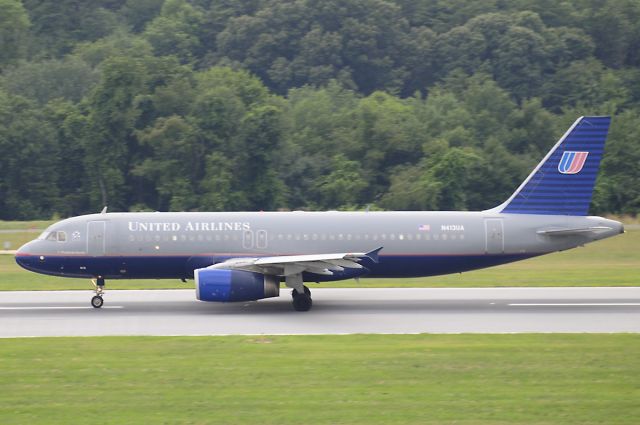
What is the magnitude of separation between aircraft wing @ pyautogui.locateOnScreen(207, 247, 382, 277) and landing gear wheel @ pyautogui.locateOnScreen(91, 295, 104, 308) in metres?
3.49

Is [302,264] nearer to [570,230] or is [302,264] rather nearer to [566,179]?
[570,230]

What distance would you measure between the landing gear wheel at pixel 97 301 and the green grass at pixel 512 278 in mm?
5895

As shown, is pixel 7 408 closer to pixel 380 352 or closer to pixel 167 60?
pixel 380 352

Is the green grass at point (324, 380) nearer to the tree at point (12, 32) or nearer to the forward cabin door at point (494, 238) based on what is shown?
the forward cabin door at point (494, 238)

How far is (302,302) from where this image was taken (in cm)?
2919

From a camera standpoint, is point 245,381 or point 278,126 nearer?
point 245,381

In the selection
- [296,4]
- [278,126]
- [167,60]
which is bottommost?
[278,126]

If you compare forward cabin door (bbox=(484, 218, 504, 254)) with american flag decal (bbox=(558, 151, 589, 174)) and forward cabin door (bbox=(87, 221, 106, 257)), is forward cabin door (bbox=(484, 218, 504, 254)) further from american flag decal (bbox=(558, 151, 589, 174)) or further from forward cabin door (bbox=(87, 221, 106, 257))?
forward cabin door (bbox=(87, 221, 106, 257))

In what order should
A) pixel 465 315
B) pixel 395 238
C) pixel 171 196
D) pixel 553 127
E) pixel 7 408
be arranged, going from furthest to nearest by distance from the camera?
pixel 553 127 < pixel 171 196 < pixel 395 238 < pixel 465 315 < pixel 7 408

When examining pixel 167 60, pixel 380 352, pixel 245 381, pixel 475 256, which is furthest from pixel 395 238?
pixel 167 60

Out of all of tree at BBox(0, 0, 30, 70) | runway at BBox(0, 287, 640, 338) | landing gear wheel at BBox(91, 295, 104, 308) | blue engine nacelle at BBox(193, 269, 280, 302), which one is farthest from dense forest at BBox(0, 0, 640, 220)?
blue engine nacelle at BBox(193, 269, 280, 302)

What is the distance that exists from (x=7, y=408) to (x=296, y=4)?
265ft

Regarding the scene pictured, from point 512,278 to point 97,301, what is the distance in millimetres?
15369

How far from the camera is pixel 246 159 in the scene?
6244 cm
